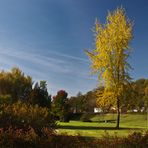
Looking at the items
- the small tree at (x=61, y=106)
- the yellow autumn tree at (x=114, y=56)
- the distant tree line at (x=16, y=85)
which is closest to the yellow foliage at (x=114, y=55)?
the yellow autumn tree at (x=114, y=56)

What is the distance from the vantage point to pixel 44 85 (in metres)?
45.8

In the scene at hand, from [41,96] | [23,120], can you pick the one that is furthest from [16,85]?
[23,120]

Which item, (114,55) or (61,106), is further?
(61,106)

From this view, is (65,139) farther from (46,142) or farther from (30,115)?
(30,115)

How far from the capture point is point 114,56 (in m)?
36.3

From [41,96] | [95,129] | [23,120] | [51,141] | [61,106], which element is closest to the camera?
[51,141]

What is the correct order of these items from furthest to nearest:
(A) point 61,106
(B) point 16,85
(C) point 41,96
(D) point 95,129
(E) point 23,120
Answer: (A) point 61,106 → (B) point 16,85 → (C) point 41,96 → (D) point 95,129 → (E) point 23,120

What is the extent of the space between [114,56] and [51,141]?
2524cm

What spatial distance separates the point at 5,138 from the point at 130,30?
2682cm

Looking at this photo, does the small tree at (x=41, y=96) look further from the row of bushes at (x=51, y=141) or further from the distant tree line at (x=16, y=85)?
the row of bushes at (x=51, y=141)

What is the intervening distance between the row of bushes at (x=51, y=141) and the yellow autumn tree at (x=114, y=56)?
2347 cm

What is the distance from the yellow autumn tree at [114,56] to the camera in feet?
118

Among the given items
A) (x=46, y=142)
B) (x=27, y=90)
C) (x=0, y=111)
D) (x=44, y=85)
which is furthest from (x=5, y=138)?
(x=27, y=90)

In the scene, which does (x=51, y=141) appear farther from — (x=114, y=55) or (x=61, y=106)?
(x=61, y=106)
